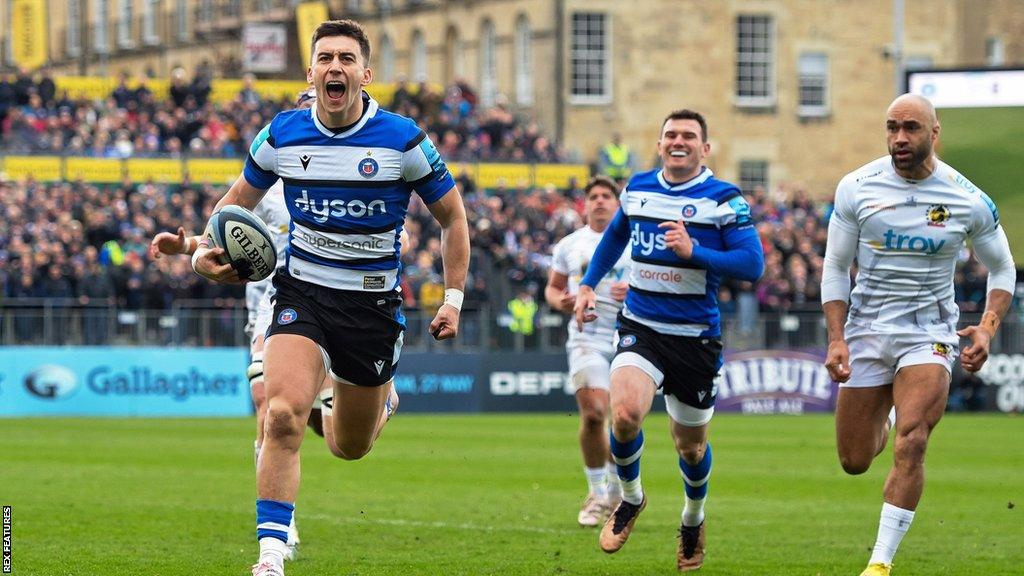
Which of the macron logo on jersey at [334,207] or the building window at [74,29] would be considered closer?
the macron logo on jersey at [334,207]

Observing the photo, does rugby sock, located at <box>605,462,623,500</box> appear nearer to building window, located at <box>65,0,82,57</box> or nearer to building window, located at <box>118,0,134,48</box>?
building window, located at <box>118,0,134,48</box>

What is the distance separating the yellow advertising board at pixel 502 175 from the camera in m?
46.2

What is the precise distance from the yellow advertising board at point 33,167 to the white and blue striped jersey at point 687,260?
29286 millimetres

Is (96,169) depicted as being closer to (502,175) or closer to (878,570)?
(502,175)

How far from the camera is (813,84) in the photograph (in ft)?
206

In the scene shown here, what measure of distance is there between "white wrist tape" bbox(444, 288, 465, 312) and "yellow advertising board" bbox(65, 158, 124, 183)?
1208 inches

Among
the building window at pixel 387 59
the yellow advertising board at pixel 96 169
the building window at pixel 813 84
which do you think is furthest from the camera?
the building window at pixel 387 59

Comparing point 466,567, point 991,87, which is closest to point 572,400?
point 991,87

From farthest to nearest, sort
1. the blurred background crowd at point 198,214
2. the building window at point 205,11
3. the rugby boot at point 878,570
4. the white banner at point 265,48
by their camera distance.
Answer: the building window at point 205,11 → the white banner at point 265,48 → the blurred background crowd at point 198,214 → the rugby boot at point 878,570

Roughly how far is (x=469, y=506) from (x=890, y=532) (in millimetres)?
6842

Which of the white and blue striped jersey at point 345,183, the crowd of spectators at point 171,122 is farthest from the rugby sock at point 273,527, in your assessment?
the crowd of spectators at point 171,122

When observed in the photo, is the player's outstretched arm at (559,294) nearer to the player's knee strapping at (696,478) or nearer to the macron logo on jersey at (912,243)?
the player's knee strapping at (696,478)

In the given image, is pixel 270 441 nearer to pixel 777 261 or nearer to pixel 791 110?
pixel 777 261

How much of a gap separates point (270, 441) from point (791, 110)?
5422 centimetres
